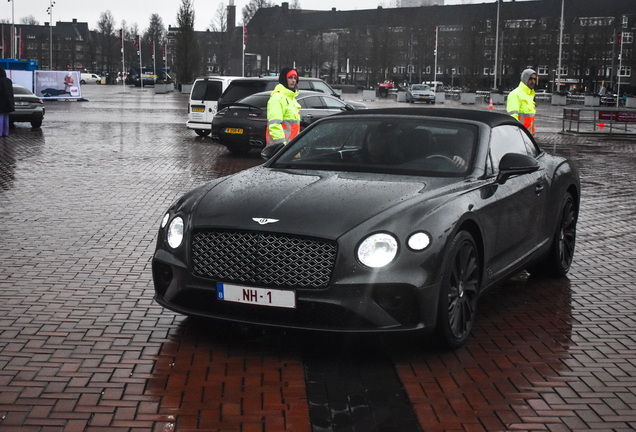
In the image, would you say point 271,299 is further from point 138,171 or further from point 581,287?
point 138,171

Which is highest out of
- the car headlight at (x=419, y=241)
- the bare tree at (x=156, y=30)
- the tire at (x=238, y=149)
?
the bare tree at (x=156, y=30)

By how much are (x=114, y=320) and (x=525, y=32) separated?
310ft

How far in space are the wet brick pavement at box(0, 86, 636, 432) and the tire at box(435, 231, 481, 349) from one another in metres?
0.15

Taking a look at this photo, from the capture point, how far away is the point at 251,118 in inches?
672

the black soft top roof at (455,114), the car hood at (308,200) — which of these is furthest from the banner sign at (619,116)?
the car hood at (308,200)

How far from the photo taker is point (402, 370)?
4453 millimetres

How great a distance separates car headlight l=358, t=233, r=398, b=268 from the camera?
4.30 m

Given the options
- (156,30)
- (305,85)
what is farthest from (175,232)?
(156,30)

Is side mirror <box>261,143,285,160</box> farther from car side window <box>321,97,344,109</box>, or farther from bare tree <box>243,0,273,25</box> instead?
bare tree <box>243,0,273,25</box>

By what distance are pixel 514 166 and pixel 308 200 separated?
1561mm

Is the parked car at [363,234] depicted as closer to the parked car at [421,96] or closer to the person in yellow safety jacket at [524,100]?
the person in yellow safety jacket at [524,100]

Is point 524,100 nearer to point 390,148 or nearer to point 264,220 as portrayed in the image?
point 390,148

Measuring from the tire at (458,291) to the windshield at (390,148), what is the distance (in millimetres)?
668

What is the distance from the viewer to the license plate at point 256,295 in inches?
172
